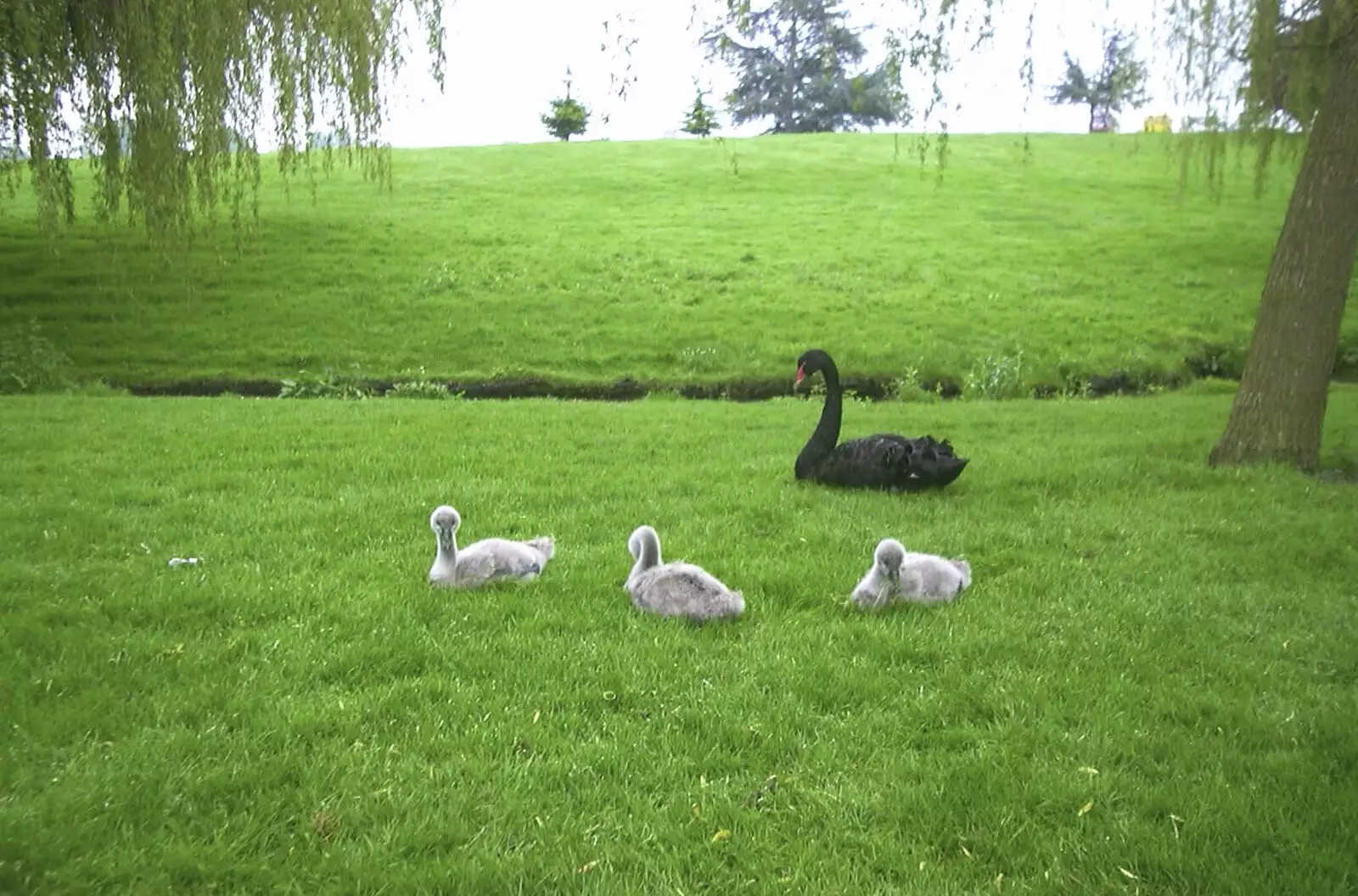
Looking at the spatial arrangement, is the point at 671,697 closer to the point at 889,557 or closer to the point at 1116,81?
the point at 889,557

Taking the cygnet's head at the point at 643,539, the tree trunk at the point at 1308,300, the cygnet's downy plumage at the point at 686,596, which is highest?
the tree trunk at the point at 1308,300

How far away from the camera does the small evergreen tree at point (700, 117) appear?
5.77m

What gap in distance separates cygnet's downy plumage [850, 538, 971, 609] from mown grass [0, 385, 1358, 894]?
0.16 meters

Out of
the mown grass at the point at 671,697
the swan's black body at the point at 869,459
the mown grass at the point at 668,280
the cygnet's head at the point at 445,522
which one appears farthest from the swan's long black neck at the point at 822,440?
the mown grass at the point at 668,280

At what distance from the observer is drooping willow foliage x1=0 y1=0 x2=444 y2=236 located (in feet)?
32.0

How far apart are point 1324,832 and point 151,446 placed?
34.1 feet

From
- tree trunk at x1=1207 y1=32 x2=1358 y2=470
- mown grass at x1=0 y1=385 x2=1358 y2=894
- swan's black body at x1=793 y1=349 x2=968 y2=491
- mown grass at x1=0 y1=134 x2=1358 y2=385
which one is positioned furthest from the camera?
mown grass at x1=0 y1=134 x2=1358 y2=385

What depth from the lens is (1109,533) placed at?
7676mm

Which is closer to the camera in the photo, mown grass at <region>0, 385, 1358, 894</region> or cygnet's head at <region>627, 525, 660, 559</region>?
mown grass at <region>0, 385, 1358, 894</region>

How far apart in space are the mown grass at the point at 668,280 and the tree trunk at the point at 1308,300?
7.50 ft

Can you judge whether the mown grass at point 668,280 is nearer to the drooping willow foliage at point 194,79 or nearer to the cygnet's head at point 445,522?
the drooping willow foliage at point 194,79

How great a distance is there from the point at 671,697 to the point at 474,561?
6.44 ft

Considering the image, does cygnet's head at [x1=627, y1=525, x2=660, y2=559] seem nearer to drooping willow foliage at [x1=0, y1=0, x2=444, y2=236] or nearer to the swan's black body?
the swan's black body

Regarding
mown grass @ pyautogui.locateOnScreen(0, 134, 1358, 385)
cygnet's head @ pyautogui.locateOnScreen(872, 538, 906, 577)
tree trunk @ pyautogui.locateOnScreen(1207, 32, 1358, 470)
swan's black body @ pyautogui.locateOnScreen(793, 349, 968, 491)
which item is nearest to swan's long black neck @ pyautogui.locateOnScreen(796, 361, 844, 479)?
swan's black body @ pyautogui.locateOnScreen(793, 349, 968, 491)
